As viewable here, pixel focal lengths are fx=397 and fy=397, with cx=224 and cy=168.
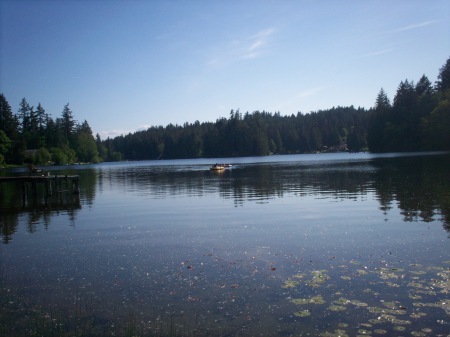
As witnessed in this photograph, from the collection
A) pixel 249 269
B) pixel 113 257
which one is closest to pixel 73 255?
pixel 113 257

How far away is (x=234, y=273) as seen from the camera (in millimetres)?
12867

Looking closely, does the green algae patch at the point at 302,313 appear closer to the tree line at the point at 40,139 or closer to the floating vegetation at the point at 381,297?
the floating vegetation at the point at 381,297

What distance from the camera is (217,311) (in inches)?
389

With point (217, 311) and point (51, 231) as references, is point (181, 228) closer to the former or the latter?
point (51, 231)

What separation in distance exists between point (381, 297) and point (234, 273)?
4.58m

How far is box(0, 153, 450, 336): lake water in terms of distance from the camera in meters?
9.20

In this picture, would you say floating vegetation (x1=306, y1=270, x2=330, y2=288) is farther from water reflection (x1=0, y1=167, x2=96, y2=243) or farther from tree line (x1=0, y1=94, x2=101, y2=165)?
tree line (x1=0, y1=94, x2=101, y2=165)

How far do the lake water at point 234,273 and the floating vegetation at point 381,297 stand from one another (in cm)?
3

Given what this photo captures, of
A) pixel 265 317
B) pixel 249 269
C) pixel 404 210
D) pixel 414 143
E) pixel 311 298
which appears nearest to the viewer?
pixel 265 317

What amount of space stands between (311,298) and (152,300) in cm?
426

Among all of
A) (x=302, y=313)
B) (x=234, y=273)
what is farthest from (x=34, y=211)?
(x=302, y=313)

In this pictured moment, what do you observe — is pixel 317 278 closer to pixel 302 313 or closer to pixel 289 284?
pixel 289 284

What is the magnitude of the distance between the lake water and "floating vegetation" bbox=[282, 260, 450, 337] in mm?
29

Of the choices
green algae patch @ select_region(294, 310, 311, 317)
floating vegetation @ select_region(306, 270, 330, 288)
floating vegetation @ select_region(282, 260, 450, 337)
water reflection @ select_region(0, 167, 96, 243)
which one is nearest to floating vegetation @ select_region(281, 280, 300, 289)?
floating vegetation @ select_region(282, 260, 450, 337)
